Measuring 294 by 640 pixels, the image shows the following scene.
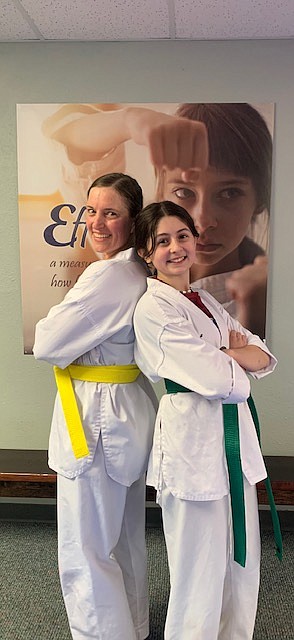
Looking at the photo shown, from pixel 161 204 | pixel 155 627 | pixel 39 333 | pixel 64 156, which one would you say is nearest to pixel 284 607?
pixel 155 627

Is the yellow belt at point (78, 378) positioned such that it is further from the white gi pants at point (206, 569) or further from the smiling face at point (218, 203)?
the smiling face at point (218, 203)

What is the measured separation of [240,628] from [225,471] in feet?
1.66

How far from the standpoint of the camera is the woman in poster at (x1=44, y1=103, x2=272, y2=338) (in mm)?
2521

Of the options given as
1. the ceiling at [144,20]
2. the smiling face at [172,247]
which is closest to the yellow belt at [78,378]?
the smiling face at [172,247]

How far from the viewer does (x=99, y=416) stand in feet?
5.54

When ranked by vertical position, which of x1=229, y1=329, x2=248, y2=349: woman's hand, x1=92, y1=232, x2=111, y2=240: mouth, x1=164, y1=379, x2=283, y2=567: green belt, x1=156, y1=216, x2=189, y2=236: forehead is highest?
x1=156, y1=216, x2=189, y2=236: forehead

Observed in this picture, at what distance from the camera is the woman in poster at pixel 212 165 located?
252 centimetres

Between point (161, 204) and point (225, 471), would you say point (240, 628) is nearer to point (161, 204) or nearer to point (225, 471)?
point (225, 471)

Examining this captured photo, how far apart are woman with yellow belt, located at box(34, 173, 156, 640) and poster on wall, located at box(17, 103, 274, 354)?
86 cm

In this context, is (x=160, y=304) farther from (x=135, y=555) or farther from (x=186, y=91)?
(x=186, y=91)

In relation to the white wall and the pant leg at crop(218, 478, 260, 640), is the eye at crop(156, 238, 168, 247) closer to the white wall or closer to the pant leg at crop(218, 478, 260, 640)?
the pant leg at crop(218, 478, 260, 640)

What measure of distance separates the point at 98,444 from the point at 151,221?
689mm

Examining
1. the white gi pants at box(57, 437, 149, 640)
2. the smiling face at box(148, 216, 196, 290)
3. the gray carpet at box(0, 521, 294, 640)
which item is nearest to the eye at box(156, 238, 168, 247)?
the smiling face at box(148, 216, 196, 290)

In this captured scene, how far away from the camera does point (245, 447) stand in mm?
1607
